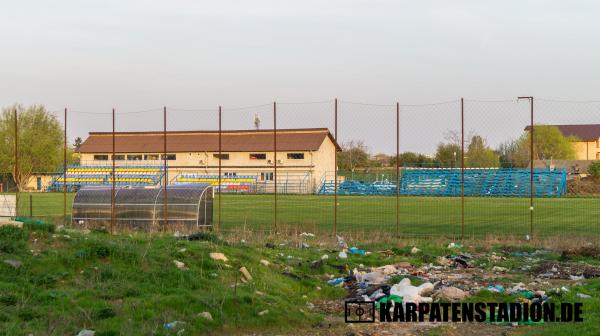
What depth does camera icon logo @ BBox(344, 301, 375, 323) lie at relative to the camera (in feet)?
28.2

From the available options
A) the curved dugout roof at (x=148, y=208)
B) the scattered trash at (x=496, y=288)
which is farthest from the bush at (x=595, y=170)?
the scattered trash at (x=496, y=288)

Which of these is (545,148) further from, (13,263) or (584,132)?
(13,263)

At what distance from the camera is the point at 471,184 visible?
4712 cm

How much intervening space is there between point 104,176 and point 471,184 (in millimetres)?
30239

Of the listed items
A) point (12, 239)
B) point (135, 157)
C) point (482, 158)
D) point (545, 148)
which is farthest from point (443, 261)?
point (545, 148)

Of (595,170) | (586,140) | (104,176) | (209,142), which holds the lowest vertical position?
(104,176)

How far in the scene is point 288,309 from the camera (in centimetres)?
877

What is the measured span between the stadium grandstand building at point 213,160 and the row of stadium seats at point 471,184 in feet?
20.9

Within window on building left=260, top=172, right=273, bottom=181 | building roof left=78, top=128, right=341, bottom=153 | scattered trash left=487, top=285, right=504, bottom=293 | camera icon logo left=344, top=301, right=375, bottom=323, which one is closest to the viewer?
camera icon logo left=344, top=301, right=375, bottom=323

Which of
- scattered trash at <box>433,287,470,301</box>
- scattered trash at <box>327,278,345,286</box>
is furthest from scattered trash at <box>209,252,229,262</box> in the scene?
scattered trash at <box>433,287,470,301</box>

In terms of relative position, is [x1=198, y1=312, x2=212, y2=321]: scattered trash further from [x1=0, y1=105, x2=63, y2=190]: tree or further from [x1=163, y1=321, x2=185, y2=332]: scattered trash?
[x1=0, y1=105, x2=63, y2=190]: tree

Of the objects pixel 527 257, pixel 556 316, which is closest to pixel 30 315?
pixel 556 316

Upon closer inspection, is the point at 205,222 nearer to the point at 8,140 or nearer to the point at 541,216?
the point at 541,216

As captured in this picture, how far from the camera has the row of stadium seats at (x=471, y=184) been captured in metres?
45.6
